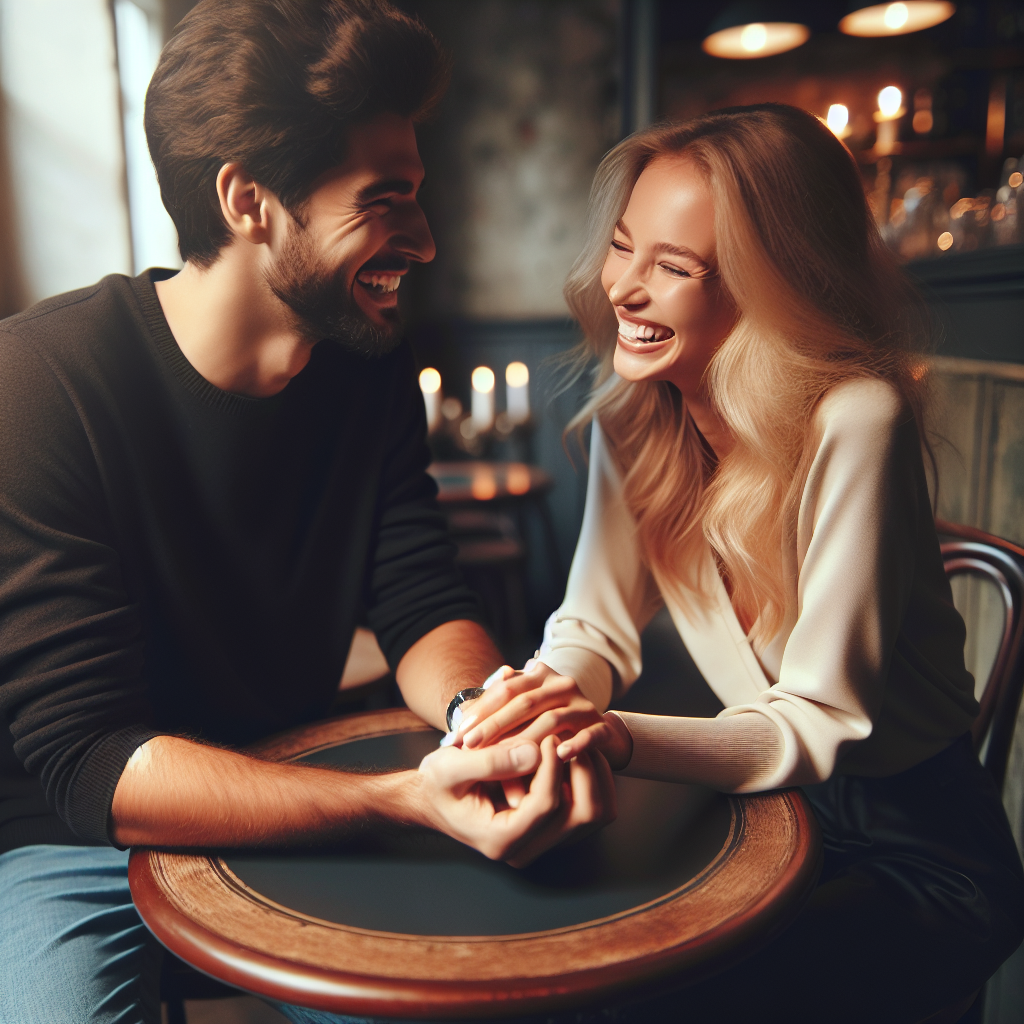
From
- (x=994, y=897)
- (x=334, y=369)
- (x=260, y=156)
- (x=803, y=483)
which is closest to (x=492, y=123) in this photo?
(x=334, y=369)

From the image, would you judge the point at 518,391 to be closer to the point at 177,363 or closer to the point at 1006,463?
the point at 1006,463

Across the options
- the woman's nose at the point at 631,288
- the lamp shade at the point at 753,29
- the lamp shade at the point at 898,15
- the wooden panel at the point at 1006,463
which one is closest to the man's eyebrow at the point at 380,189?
the woman's nose at the point at 631,288

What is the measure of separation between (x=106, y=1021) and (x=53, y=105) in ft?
3.27

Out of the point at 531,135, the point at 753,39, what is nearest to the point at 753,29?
the point at 753,39

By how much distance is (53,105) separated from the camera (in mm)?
1027

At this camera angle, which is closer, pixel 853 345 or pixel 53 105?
pixel 853 345

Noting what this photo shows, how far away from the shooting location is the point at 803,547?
62cm

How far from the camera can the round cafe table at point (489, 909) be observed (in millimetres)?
420

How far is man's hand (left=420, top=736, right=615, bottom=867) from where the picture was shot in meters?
0.51

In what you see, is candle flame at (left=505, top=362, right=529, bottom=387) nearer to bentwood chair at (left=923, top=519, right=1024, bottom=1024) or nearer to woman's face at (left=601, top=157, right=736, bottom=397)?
bentwood chair at (left=923, top=519, right=1024, bottom=1024)

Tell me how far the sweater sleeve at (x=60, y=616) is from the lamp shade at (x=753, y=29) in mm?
2037

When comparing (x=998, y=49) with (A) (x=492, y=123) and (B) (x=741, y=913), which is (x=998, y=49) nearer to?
(A) (x=492, y=123)

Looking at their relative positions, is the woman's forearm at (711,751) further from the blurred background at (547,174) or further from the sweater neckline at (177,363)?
the sweater neckline at (177,363)

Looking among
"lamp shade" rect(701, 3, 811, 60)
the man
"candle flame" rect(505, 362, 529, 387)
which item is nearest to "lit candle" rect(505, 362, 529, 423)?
"candle flame" rect(505, 362, 529, 387)
